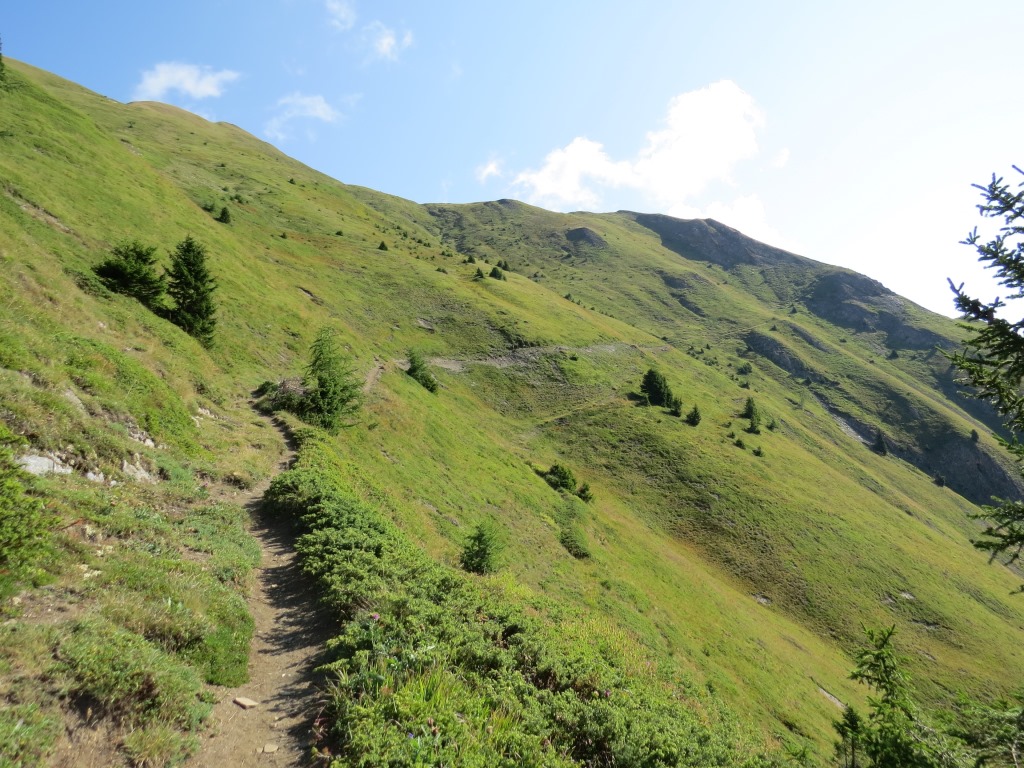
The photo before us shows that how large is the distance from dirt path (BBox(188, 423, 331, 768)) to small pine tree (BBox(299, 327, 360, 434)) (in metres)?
16.3

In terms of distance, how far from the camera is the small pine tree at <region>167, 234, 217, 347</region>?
29.5m

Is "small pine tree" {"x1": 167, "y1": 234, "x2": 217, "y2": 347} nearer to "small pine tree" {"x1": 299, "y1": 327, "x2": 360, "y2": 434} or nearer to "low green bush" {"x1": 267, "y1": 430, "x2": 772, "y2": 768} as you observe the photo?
"small pine tree" {"x1": 299, "y1": 327, "x2": 360, "y2": 434}

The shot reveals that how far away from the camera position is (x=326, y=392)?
30344 mm

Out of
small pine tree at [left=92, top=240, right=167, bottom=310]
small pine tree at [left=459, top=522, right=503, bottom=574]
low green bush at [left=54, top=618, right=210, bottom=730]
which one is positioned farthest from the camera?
small pine tree at [left=92, top=240, right=167, bottom=310]

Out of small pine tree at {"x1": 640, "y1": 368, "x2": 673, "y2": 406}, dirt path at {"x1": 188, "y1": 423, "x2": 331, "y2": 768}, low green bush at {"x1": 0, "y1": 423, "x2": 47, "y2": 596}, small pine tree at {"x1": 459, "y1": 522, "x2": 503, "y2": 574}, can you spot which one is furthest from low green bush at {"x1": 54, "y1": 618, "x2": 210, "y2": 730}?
small pine tree at {"x1": 640, "y1": 368, "x2": 673, "y2": 406}

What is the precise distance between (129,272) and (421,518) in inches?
914

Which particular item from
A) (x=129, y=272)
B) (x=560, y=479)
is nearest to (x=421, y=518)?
(x=129, y=272)

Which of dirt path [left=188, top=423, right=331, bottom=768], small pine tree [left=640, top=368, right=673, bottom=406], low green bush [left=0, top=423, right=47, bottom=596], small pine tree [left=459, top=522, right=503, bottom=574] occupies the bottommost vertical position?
small pine tree [left=459, top=522, right=503, bottom=574]

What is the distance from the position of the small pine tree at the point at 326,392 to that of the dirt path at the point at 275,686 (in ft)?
53.4

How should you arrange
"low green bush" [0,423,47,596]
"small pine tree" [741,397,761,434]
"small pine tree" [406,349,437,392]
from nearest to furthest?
"low green bush" [0,423,47,596] → "small pine tree" [406,349,437,392] → "small pine tree" [741,397,761,434]

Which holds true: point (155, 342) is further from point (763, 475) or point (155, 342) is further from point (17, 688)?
point (763, 475)

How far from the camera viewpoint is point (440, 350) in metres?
77.8

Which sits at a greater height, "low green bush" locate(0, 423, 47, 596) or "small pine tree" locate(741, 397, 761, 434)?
"small pine tree" locate(741, 397, 761, 434)

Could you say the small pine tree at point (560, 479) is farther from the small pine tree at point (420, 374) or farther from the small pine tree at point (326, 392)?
the small pine tree at point (326, 392)
